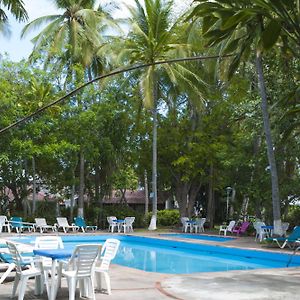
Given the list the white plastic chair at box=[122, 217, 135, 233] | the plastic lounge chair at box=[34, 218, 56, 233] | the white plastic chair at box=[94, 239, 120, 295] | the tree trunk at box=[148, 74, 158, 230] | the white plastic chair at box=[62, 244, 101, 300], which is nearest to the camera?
the white plastic chair at box=[62, 244, 101, 300]

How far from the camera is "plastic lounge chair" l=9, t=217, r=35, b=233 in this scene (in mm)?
23250

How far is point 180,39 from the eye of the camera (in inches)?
1064

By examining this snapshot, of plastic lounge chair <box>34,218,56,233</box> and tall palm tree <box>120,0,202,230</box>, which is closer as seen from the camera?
plastic lounge chair <box>34,218,56,233</box>

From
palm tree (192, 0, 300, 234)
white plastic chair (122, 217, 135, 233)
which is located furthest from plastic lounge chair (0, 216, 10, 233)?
palm tree (192, 0, 300, 234)

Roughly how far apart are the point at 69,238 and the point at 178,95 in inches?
460

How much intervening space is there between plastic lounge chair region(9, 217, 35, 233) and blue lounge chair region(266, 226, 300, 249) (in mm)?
12185

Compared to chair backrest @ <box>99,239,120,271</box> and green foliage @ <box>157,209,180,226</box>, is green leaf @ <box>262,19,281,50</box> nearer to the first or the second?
chair backrest @ <box>99,239,120,271</box>

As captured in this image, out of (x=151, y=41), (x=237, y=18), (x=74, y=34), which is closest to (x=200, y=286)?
(x=237, y=18)

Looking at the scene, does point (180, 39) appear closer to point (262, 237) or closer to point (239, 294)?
point (262, 237)

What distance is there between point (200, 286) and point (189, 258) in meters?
7.94

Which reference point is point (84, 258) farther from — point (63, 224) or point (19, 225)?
point (63, 224)

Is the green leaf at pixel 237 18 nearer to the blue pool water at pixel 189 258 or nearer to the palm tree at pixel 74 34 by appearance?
the blue pool water at pixel 189 258

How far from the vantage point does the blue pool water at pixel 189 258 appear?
14.4m

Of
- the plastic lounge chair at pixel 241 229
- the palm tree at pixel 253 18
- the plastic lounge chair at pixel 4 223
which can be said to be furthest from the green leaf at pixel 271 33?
the plastic lounge chair at pixel 4 223
